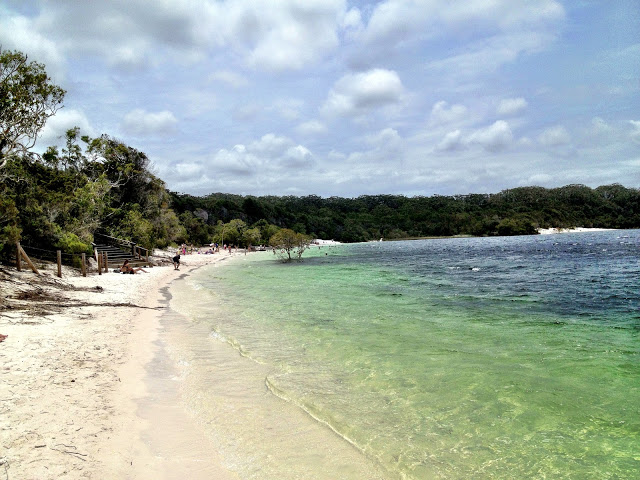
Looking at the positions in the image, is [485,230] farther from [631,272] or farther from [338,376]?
[338,376]

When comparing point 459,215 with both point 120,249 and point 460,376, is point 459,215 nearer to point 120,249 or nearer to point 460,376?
point 120,249

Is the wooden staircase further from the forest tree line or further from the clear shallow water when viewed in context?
the clear shallow water

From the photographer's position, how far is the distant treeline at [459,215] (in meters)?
136

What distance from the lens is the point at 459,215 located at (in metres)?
163

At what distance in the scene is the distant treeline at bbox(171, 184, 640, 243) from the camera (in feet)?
446

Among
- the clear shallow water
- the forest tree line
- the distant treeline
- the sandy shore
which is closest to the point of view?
the sandy shore

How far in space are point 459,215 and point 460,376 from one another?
550ft

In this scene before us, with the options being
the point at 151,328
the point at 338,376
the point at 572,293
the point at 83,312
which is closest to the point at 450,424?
the point at 338,376

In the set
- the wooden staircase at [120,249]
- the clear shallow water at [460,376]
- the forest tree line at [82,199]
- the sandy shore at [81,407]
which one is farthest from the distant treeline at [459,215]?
the sandy shore at [81,407]

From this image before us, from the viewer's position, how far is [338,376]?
6996mm

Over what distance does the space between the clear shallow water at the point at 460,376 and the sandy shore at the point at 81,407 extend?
981mm

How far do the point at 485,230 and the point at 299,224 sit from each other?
75440 mm

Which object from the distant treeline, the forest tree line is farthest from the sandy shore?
the distant treeline

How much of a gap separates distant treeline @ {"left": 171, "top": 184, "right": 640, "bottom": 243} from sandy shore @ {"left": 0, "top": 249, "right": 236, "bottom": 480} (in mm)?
110518
